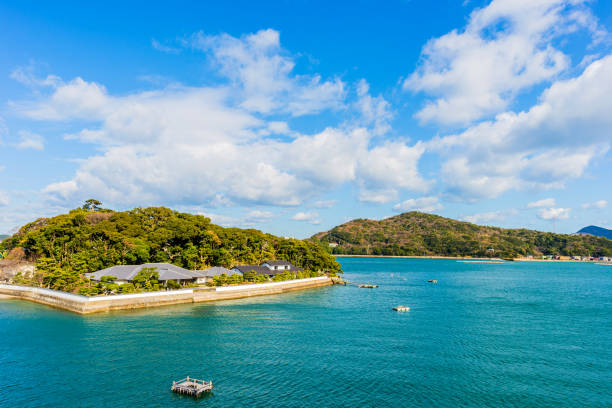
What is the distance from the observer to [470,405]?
2562 centimetres

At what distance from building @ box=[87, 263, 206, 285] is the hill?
4917mm

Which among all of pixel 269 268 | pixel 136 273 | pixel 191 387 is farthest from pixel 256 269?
pixel 191 387

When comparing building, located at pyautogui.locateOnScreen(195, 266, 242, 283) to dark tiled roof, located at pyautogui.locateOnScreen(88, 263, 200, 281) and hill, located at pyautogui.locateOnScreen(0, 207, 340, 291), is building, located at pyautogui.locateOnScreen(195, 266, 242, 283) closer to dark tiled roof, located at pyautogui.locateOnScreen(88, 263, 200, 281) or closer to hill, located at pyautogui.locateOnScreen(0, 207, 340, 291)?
dark tiled roof, located at pyautogui.locateOnScreen(88, 263, 200, 281)

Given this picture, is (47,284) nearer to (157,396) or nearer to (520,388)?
(157,396)

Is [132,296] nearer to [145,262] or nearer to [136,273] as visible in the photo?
[136,273]

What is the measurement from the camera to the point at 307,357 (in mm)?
34781

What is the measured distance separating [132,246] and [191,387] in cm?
6229

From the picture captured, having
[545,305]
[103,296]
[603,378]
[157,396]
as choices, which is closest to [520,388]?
[603,378]

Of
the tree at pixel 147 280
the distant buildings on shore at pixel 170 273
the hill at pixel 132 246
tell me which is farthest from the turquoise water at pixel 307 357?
the hill at pixel 132 246

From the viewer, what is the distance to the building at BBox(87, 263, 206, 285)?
62.3 meters

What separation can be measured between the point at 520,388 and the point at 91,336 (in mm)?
44728

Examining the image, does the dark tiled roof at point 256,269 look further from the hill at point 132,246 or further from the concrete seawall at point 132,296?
the hill at point 132,246

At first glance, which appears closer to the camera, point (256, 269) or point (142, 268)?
point (142, 268)

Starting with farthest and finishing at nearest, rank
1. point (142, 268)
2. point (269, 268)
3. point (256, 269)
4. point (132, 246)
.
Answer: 1. point (269, 268)
2. point (256, 269)
3. point (132, 246)
4. point (142, 268)
